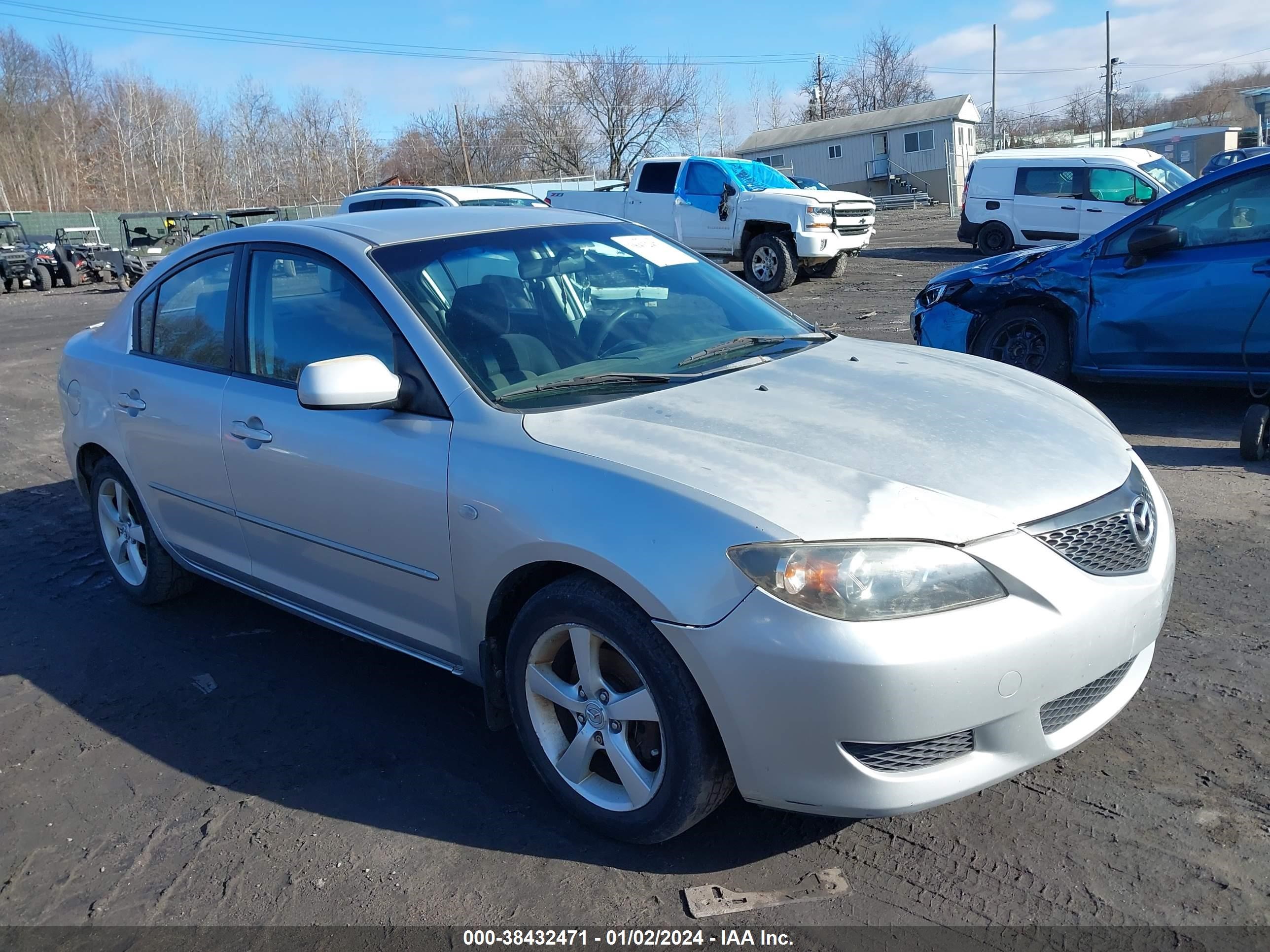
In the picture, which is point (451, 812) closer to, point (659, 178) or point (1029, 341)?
point (1029, 341)

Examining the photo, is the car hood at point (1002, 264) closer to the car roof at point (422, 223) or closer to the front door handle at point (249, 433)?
the car roof at point (422, 223)

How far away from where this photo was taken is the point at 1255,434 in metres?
5.76

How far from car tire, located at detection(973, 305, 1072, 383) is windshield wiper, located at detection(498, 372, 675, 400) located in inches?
178

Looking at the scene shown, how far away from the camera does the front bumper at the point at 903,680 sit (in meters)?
2.36

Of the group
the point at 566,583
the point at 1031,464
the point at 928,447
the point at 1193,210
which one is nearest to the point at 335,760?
the point at 566,583

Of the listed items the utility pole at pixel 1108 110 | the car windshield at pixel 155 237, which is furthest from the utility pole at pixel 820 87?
the car windshield at pixel 155 237

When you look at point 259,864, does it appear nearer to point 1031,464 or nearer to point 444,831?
point 444,831

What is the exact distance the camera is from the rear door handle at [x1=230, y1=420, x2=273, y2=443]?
370 cm

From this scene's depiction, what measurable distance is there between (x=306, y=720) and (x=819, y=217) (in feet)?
46.4

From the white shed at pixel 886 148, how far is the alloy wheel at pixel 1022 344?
4077 cm

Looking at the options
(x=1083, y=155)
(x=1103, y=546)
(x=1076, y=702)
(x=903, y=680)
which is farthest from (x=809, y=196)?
(x=903, y=680)

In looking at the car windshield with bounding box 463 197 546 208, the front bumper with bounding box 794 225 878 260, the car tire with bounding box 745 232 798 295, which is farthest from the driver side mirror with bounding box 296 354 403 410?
the front bumper with bounding box 794 225 878 260

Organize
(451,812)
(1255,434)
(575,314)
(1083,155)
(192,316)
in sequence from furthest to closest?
(1083,155), (1255,434), (192,316), (575,314), (451,812)

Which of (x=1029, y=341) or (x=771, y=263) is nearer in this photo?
(x=1029, y=341)
